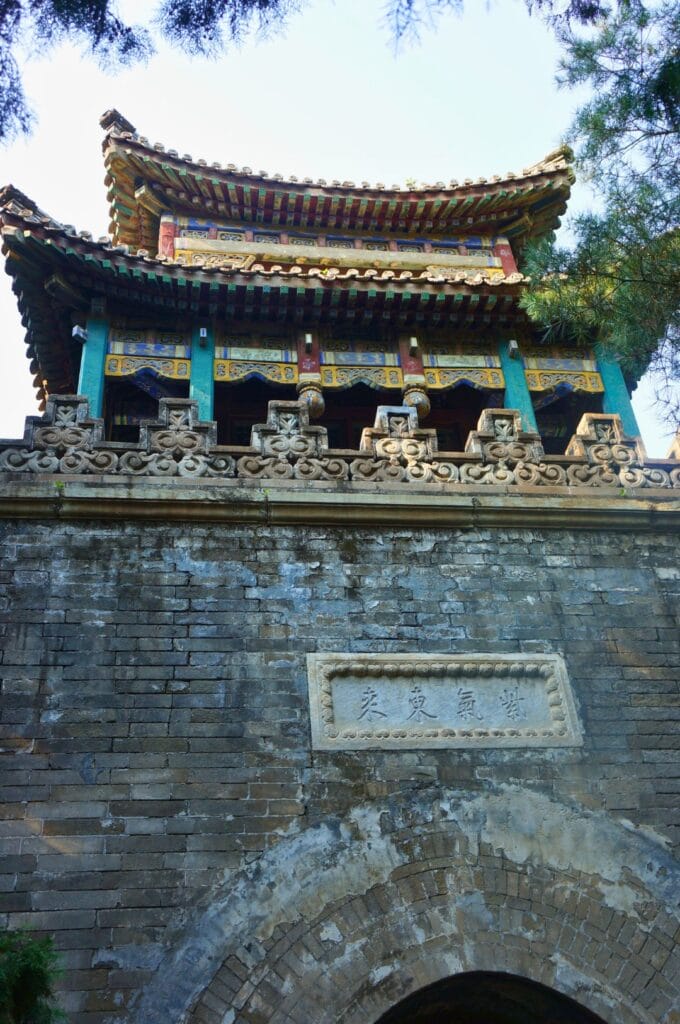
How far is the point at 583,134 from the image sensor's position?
19.4ft

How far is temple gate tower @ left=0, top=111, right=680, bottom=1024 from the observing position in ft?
16.1

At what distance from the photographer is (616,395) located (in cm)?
958

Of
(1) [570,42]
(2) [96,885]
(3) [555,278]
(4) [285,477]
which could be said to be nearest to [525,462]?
(3) [555,278]

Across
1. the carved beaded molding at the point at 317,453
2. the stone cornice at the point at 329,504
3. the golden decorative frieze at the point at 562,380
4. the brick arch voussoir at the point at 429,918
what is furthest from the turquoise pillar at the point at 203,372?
the brick arch voussoir at the point at 429,918

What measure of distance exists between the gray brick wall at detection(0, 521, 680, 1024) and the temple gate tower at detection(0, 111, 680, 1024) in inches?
0.6

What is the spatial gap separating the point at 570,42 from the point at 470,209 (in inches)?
225

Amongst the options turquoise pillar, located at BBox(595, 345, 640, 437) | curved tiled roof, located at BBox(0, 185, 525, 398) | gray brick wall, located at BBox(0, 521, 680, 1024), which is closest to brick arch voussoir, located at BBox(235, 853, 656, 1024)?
gray brick wall, located at BBox(0, 521, 680, 1024)

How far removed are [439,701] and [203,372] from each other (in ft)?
14.7

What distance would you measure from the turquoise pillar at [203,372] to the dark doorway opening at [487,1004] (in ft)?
16.9

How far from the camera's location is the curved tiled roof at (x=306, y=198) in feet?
35.1

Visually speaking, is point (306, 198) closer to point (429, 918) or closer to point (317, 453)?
point (317, 453)

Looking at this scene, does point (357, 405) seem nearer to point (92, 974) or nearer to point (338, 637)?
point (338, 637)

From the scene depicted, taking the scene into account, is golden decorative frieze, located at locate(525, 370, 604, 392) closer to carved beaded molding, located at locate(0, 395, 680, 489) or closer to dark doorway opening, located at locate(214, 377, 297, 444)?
dark doorway opening, located at locate(214, 377, 297, 444)

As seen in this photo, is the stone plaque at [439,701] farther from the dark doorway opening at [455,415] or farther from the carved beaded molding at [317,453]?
the dark doorway opening at [455,415]
